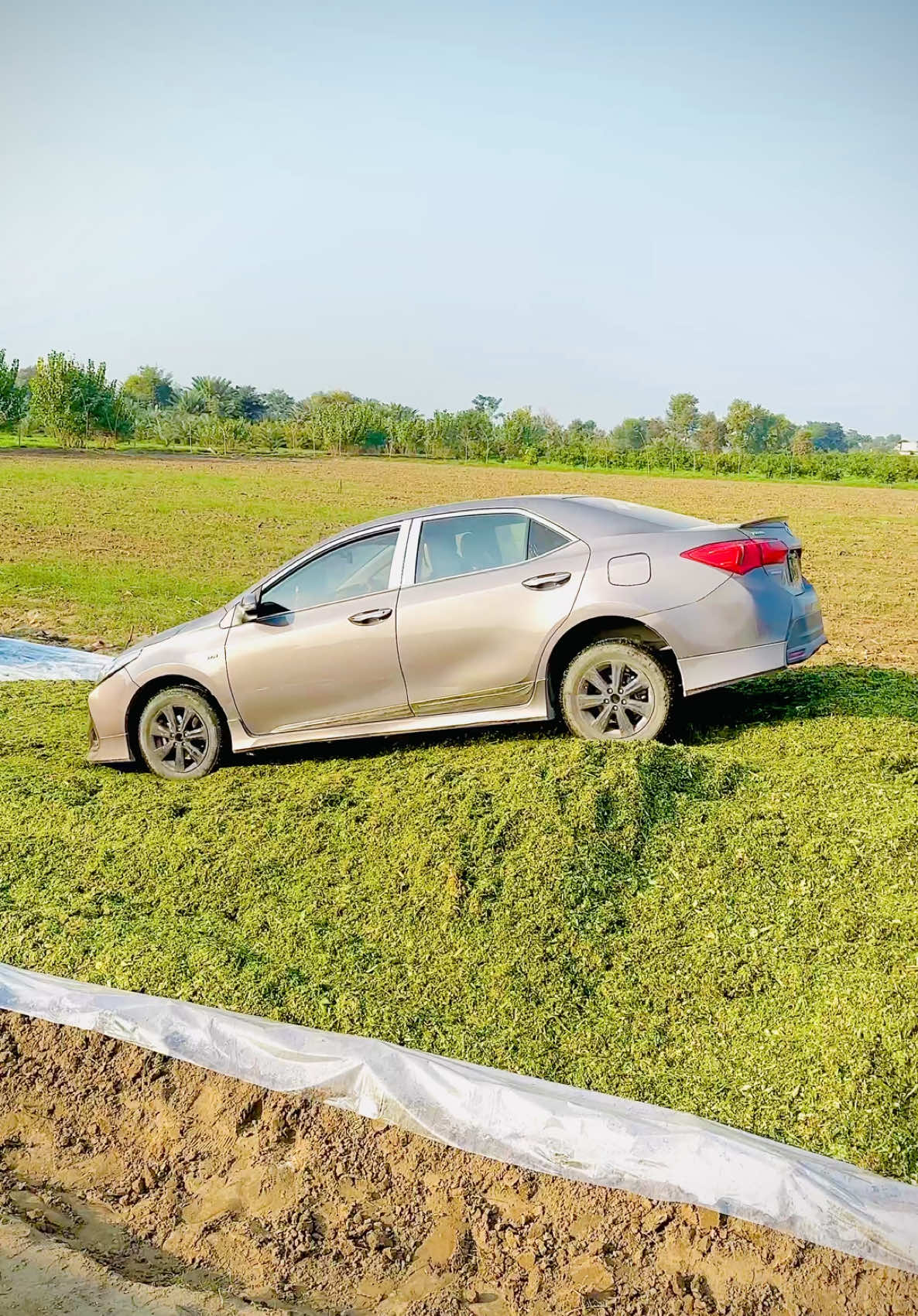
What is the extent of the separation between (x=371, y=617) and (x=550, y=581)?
113 cm

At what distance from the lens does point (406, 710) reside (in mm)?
7098

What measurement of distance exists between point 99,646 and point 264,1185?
9.83 metres

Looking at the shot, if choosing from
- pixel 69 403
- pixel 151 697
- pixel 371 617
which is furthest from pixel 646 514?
pixel 69 403

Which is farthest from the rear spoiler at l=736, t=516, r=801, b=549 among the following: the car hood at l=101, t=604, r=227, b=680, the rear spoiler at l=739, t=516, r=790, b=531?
the car hood at l=101, t=604, r=227, b=680

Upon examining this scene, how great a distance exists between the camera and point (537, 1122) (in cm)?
405

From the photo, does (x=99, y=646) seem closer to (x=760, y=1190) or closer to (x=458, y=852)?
(x=458, y=852)

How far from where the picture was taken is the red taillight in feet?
21.8

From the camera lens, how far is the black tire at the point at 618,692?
21.9 feet

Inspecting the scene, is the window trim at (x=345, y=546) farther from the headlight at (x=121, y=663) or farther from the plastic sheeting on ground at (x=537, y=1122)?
the plastic sheeting on ground at (x=537, y=1122)

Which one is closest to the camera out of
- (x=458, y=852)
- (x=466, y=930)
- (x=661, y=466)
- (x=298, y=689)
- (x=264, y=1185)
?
(x=264, y=1185)

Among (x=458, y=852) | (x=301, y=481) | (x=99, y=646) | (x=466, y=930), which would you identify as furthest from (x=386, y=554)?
(x=301, y=481)

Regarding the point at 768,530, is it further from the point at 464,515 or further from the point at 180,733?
the point at 180,733

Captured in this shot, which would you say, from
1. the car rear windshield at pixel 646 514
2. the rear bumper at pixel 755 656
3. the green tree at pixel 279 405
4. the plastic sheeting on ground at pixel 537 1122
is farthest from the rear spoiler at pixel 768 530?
the green tree at pixel 279 405

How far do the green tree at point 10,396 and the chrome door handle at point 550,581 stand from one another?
83694mm
